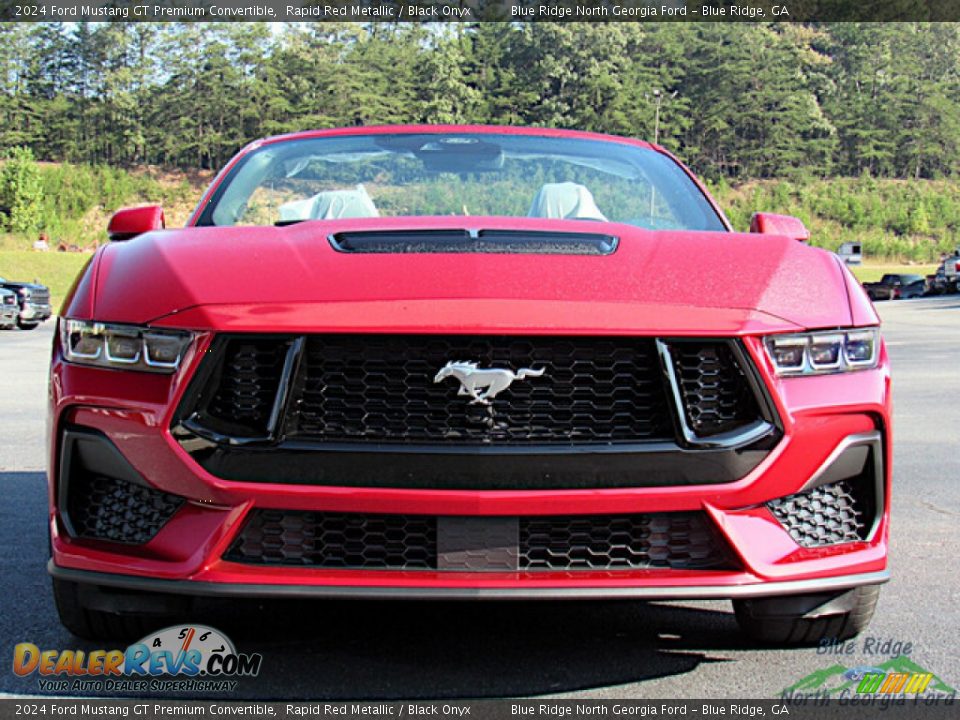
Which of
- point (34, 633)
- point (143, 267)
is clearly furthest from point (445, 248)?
point (34, 633)

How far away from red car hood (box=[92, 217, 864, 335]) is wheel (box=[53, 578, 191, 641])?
2.18 feet

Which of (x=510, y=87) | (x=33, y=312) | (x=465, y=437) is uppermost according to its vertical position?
(x=465, y=437)

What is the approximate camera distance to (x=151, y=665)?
3.07 metres

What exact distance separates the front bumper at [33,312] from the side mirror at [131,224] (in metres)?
22.9

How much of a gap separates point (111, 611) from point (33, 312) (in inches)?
955

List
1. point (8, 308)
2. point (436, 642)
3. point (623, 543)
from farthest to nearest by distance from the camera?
point (8, 308) < point (436, 642) < point (623, 543)

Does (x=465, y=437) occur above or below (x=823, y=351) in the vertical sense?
below

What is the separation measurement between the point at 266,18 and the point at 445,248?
12408cm

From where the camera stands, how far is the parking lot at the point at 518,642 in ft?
9.63

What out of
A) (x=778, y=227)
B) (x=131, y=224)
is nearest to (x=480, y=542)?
(x=131, y=224)

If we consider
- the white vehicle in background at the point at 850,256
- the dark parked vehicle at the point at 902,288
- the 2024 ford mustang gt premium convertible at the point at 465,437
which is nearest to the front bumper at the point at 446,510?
the 2024 ford mustang gt premium convertible at the point at 465,437

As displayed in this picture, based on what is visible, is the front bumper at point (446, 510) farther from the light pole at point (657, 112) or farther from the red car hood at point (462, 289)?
the light pole at point (657, 112)

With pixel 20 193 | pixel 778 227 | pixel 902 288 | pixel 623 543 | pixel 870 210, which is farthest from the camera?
pixel 870 210

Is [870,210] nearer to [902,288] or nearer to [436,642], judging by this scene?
[902,288]
